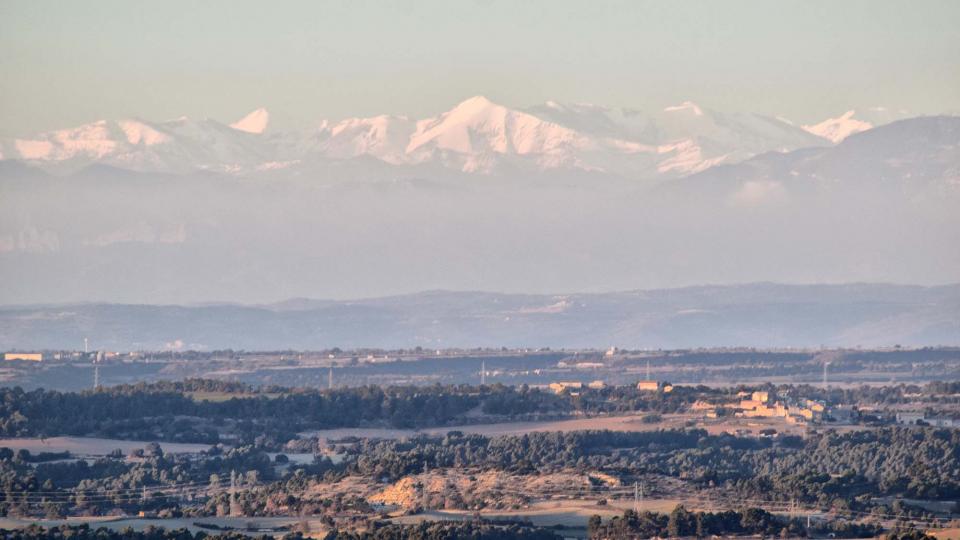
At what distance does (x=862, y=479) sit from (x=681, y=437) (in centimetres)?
2435

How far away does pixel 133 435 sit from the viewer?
4732 inches

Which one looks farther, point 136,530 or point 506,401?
point 506,401

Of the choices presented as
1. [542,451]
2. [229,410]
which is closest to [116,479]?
[542,451]

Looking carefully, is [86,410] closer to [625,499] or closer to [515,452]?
[515,452]

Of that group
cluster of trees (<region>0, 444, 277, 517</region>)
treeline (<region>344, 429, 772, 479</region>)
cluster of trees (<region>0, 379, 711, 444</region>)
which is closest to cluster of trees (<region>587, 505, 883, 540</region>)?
treeline (<region>344, 429, 772, 479</region>)

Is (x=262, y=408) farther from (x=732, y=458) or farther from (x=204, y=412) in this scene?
(x=732, y=458)

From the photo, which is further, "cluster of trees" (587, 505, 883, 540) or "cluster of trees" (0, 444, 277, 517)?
"cluster of trees" (0, 444, 277, 517)

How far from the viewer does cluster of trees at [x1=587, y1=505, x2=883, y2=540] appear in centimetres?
7775

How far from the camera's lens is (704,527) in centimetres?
7819

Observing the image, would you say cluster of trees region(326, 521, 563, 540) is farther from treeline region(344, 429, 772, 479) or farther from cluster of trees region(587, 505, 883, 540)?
treeline region(344, 429, 772, 479)

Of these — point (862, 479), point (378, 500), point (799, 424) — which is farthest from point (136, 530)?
point (799, 424)

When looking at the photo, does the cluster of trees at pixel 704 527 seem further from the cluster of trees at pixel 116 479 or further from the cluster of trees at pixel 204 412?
the cluster of trees at pixel 204 412

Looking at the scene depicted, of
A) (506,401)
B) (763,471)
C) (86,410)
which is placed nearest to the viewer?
(763,471)

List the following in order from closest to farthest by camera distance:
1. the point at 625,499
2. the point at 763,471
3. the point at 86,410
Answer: the point at 625,499
the point at 763,471
the point at 86,410
